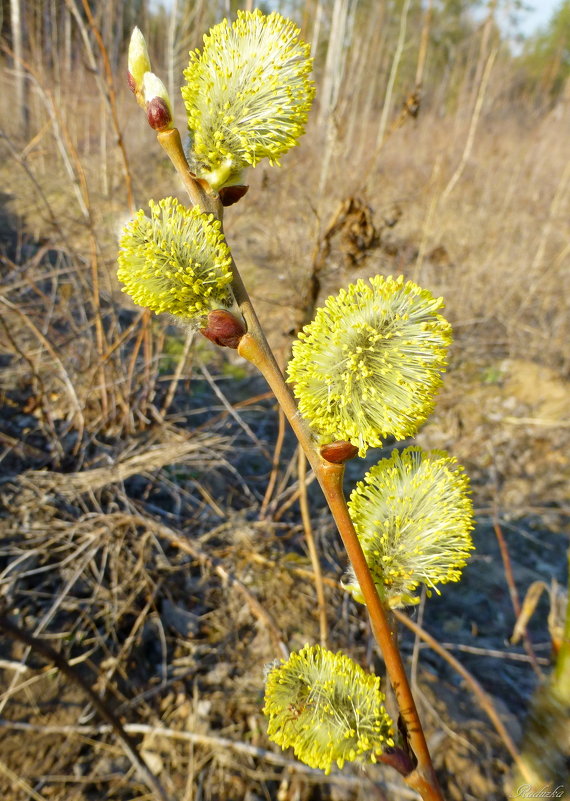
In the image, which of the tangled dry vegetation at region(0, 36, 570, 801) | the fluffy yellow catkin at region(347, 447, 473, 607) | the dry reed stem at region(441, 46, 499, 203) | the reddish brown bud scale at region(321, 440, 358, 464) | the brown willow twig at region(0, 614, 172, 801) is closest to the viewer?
the reddish brown bud scale at region(321, 440, 358, 464)

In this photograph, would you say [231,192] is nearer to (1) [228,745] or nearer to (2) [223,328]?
(2) [223,328]

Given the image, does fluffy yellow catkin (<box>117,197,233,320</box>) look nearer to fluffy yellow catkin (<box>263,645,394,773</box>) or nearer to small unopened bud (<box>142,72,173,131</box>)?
small unopened bud (<box>142,72,173,131</box>)

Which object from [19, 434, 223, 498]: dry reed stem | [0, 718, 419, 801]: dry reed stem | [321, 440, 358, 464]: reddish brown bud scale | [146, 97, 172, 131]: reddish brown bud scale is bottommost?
[0, 718, 419, 801]: dry reed stem

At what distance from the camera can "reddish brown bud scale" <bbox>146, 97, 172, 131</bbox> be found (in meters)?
0.51

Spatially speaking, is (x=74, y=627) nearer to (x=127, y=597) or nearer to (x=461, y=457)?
(x=127, y=597)

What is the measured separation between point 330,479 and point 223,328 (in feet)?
0.59

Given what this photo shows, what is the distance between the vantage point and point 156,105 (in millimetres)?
513

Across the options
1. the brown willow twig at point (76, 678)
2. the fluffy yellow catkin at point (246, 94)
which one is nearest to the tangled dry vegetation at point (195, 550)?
the brown willow twig at point (76, 678)

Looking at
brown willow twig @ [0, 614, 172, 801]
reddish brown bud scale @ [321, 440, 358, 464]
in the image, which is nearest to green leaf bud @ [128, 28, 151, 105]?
reddish brown bud scale @ [321, 440, 358, 464]

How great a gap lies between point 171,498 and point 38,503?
55 centimetres

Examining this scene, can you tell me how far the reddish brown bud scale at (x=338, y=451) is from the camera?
505 mm

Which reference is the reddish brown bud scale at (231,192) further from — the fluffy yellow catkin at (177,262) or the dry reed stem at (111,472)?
the dry reed stem at (111,472)

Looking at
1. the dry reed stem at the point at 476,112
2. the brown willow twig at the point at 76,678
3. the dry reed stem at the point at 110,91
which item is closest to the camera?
the brown willow twig at the point at 76,678

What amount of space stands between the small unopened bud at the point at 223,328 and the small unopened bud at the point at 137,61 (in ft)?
0.82
